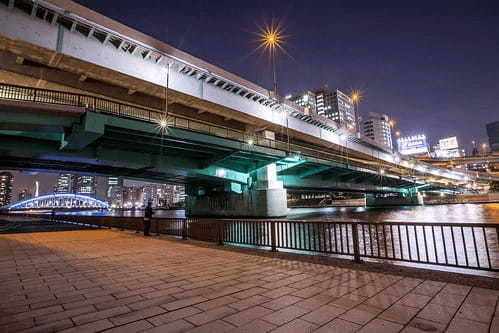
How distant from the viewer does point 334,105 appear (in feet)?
514

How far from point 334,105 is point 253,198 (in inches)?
5509

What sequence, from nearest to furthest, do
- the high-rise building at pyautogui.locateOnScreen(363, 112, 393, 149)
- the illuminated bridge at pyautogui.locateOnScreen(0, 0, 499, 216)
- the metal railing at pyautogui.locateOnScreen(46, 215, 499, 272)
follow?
the metal railing at pyautogui.locateOnScreen(46, 215, 499, 272) < the illuminated bridge at pyautogui.locateOnScreen(0, 0, 499, 216) < the high-rise building at pyautogui.locateOnScreen(363, 112, 393, 149)

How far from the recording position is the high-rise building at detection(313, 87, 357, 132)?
155500mm

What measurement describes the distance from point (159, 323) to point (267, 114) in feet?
112

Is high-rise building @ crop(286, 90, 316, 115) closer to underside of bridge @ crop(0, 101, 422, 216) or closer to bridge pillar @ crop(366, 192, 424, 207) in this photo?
bridge pillar @ crop(366, 192, 424, 207)

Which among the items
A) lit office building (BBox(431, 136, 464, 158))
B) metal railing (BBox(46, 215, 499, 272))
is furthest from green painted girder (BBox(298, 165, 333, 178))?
lit office building (BBox(431, 136, 464, 158))

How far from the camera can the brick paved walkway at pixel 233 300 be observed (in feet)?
11.0

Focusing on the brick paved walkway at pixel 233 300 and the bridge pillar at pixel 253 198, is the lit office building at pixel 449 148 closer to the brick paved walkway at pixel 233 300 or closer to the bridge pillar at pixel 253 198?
the bridge pillar at pixel 253 198

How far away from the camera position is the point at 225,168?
32188 mm

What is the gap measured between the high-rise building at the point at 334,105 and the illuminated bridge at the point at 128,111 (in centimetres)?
12239

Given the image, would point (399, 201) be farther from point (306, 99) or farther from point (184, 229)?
point (306, 99)

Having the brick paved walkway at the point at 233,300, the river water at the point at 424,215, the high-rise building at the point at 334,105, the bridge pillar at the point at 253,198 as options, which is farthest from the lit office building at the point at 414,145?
the brick paved walkway at the point at 233,300

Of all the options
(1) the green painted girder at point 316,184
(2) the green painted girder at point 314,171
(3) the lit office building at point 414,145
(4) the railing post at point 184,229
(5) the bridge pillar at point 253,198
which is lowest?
(4) the railing post at point 184,229

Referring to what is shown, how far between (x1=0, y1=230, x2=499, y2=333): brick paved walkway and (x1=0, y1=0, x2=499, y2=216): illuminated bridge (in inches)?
563
